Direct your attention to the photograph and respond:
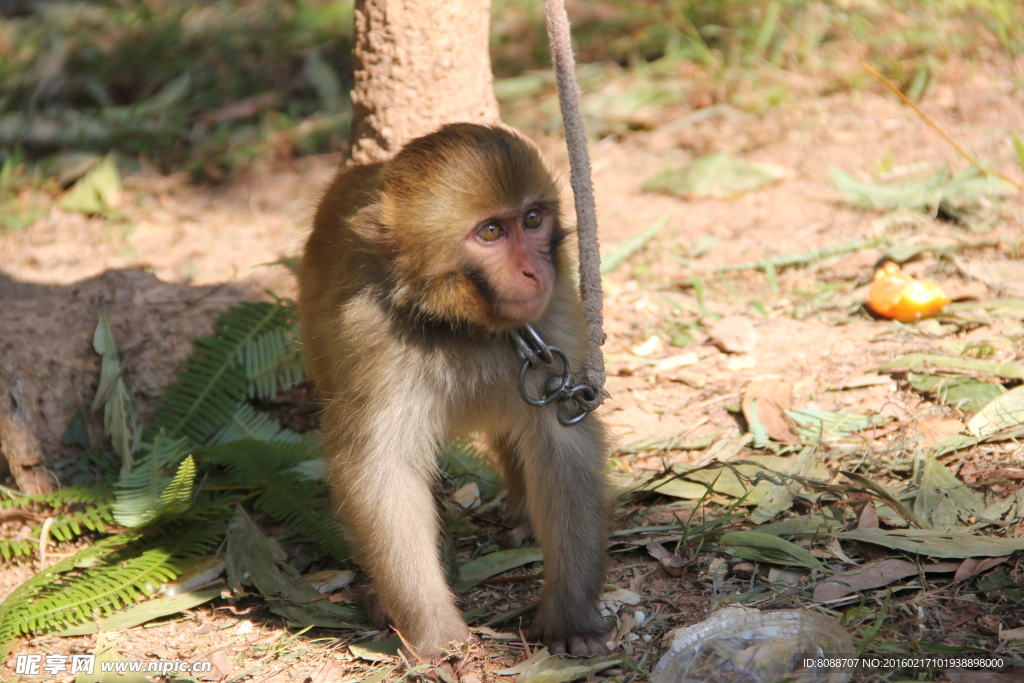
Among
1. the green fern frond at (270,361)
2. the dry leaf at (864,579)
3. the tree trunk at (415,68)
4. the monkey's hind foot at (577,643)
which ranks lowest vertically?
the monkey's hind foot at (577,643)

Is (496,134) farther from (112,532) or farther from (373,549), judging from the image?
(112,532)

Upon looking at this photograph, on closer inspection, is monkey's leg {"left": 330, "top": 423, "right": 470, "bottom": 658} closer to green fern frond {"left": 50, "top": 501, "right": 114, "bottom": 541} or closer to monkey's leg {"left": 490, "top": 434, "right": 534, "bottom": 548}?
monkey's leg {"left": 490, "top": 434, "right": 534, "bottom": 548}

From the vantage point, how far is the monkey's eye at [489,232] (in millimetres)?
2947

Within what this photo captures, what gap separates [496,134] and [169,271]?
10.7 feet

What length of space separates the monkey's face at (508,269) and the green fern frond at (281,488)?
4.66ft

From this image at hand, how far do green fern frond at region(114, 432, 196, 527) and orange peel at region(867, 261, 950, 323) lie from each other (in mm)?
3329

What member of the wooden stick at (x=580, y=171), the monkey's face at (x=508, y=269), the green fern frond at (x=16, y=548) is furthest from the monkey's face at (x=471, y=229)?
the green fern frond at (x=16, y=548)

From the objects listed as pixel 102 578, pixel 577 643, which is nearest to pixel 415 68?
pixel 102 578

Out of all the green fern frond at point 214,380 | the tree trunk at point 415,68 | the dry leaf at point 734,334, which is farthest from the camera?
the tree trunk at point 415,68

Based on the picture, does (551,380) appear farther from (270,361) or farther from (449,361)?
(270,361)

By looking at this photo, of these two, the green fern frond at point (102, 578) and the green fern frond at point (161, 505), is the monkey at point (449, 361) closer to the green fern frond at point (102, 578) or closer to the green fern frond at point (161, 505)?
the green fern frond at point (161, 505)

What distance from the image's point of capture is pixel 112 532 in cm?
400

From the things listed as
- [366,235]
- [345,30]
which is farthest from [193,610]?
[345,30]

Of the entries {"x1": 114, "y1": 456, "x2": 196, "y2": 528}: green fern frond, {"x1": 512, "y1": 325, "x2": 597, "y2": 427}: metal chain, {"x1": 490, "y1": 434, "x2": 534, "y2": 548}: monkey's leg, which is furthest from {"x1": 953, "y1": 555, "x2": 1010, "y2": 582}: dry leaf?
{"x1": 114, "y1": 456, "x2": 196, "y2": 528}: green fern frond
